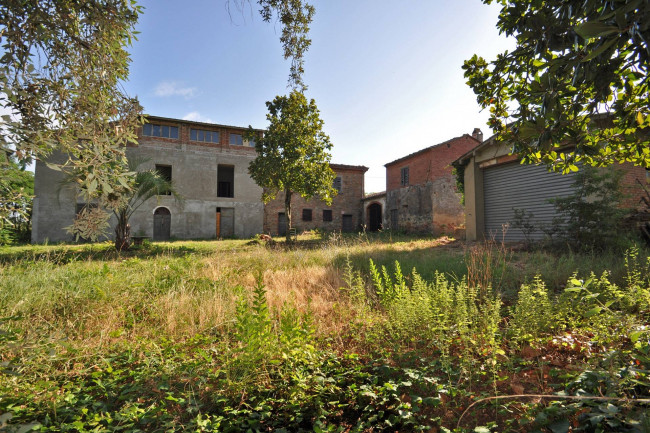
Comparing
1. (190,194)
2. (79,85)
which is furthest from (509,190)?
(190,194)

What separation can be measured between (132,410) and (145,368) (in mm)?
758

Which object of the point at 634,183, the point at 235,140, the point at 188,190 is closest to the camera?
the point at 634,183

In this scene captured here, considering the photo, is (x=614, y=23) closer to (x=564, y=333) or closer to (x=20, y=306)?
(x=564, y=333)

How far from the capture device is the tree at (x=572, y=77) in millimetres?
1555

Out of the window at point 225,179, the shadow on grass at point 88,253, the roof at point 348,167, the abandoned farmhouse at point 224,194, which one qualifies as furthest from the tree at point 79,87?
the roof at point 348,167

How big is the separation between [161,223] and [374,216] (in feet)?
57.0

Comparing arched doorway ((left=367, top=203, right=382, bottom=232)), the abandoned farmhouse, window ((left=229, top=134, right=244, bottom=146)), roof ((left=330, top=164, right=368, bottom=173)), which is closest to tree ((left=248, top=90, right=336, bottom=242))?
the abandoned farmhouse

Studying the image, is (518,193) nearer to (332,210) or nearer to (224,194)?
(332,210)

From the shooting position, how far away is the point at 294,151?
15.0 meters

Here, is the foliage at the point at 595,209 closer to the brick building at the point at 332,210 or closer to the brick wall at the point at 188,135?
the brick wall at the point at 188,135

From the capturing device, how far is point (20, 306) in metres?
3.62

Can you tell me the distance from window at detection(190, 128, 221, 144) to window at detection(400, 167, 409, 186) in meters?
14.4

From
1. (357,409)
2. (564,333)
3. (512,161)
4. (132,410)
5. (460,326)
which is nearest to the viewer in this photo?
(132,410)

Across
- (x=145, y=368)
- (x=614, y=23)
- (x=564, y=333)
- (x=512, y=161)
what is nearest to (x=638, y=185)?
(x=512, y=161)
